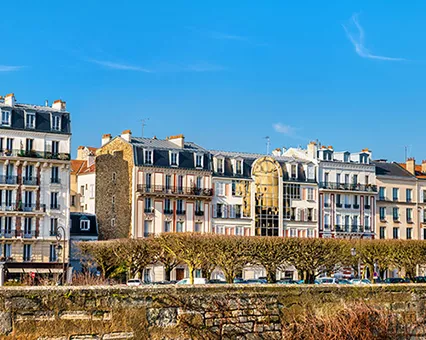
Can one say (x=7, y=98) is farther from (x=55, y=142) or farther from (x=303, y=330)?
(x=303, y=330)

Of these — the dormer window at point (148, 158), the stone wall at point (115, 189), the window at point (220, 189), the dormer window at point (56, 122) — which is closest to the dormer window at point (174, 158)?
the dormer window at point (148, 158)

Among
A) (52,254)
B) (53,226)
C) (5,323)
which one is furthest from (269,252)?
(5,323)

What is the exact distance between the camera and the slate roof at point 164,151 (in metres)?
69.3

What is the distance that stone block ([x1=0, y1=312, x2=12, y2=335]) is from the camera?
7801mm

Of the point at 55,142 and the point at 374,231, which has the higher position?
the point at 55,142

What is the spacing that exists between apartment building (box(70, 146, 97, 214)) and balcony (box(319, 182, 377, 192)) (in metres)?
21.6

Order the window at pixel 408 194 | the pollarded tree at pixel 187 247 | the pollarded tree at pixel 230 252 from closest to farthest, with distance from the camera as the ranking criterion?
the pollarded tree at pixel 230 252
the pollarded tree at pixel 187 247
the window at pixel 408 194

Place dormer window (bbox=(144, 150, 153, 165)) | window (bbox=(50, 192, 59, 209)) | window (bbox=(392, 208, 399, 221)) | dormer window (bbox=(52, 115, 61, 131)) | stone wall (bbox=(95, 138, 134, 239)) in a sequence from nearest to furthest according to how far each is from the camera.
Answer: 1. window (bbox=(50, 192, 59, 209))
2. dormer window (bbox=(52, 115, 61, 131))
3. stone wall (bbox=(95, 138, 134, 239))
4. dormer window (bbox=(144, 150, 153, 165))
5. window (bbox=(392, 208, 399, 221))

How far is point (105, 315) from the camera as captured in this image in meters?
8.27

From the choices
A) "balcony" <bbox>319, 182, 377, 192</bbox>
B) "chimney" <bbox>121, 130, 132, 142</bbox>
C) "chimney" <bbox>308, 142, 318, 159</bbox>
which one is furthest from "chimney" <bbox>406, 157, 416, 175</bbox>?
"chimney" <bbox>121, 130, 132, 142</bbox>

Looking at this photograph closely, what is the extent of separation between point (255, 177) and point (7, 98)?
937 inches

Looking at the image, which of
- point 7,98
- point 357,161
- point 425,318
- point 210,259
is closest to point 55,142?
point 7,98

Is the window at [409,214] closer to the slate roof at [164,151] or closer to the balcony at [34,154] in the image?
the slate roof at [164,151]

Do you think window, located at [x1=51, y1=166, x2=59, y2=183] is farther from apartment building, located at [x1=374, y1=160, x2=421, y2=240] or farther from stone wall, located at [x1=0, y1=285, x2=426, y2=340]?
stone wall, located at [x1=0, y1=285, x2=426, y2=340]
